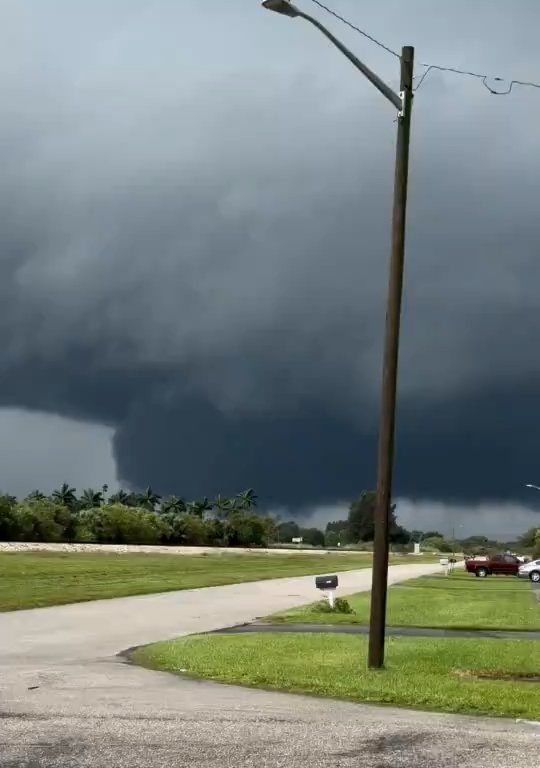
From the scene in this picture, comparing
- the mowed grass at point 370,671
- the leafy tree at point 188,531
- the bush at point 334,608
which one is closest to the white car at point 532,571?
the bush at point 334,608

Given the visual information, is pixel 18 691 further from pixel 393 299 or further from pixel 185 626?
pixel 185 626

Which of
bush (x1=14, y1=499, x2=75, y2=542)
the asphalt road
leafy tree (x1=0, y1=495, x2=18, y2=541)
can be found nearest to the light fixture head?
the asphalt road

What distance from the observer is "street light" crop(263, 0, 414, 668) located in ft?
44.9

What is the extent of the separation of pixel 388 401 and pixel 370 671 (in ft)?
12.6

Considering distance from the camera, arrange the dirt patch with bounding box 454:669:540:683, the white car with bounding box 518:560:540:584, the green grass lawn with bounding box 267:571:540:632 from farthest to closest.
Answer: the white car with bounding box 518:560:540:584, the green grass lawn with bounding box 267:571:540:632, the dirt patch with bounding box 454:669:540:683

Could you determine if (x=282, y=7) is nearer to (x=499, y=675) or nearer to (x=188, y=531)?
(x=499, y=675)

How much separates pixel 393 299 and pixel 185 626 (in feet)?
37.8

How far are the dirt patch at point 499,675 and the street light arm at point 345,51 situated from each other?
8415mm

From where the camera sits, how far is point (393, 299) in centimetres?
1417

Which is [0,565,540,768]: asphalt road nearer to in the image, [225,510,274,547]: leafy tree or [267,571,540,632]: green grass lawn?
[267,571,540,632]: green grass lawn

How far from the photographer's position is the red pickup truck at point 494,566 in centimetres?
6700

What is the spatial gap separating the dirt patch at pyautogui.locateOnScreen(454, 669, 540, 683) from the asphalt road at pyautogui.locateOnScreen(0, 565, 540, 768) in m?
1.69

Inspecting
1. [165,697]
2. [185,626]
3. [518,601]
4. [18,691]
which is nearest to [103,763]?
[165,697]

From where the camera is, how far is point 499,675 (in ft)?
45.4
